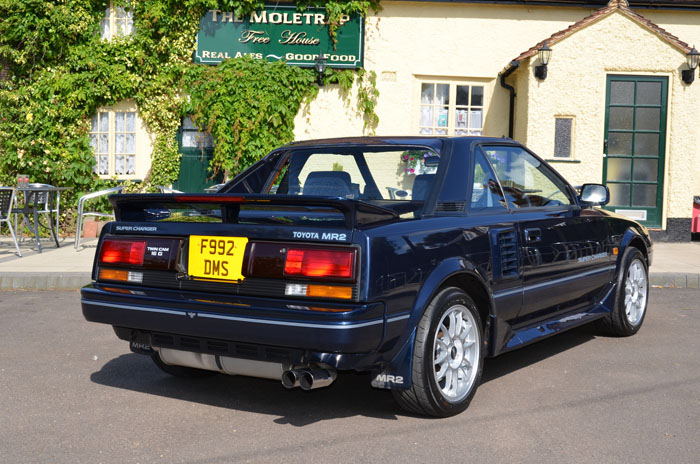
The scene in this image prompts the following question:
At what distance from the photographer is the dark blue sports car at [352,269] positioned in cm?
354

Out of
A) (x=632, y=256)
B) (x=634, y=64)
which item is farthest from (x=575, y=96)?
(x=632, y=256)

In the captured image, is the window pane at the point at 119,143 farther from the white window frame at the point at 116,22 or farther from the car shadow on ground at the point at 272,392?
the car shadow on ground at the point at 272,392

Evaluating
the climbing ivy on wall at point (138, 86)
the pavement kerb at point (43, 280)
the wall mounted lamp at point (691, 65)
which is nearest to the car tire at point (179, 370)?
the pavement kerb at point (43, 280)

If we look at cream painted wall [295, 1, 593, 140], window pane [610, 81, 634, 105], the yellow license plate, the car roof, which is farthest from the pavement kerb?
window pane [610, 81, 634, 105]

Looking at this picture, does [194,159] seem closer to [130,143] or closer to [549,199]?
[130,143]

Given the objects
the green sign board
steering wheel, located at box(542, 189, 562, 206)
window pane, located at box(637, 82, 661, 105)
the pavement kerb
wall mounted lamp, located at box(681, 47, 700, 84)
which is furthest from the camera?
the green sign board

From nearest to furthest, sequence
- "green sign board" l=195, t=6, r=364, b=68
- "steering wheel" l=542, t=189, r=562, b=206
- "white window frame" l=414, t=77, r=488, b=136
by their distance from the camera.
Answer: "steering wheel" l=542, t=189, r=562, b=206 < "green sign board" l=195, t=6, r=364, b=68 < "white window frame" l=414, t=77, r=488, b=136

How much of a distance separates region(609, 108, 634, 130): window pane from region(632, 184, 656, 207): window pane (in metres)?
1.03

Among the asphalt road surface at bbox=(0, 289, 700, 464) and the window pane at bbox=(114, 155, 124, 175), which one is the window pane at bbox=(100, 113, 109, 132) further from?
the asphalt road surface at bbox=(0, 289, 700, 464)

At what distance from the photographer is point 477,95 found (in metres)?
14.4

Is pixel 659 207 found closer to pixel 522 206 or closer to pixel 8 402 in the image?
pixel 522 206

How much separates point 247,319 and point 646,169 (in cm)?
1109

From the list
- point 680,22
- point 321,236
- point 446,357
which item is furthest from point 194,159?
point 321,236

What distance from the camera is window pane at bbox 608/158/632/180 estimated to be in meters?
13.2
